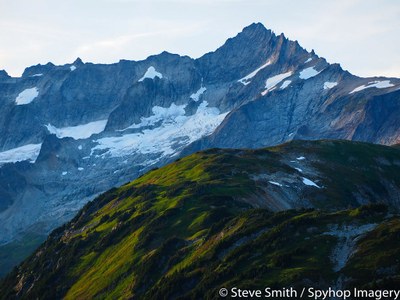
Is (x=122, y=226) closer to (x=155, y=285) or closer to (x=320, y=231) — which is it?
(x=155, y=285)

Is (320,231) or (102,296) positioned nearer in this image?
(320,231)

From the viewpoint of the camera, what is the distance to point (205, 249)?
125625 millimetres

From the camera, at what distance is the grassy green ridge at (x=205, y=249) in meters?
97.6

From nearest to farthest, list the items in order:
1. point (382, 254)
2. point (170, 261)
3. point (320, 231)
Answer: point (382, 254) < point (320, 231) < point (170, 261)

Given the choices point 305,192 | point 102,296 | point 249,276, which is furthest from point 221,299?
point 305,192

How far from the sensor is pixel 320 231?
111500 mm

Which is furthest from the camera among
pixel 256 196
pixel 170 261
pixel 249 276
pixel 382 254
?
pixel 256 196

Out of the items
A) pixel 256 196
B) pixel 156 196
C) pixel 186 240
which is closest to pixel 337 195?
pixel 256 196

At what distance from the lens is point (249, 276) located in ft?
328

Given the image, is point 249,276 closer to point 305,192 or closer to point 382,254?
point 382,254

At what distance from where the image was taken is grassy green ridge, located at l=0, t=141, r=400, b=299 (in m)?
97.6

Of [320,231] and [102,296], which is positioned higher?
[320,231]

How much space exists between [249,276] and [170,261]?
33.2m

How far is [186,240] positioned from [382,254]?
5639cm
